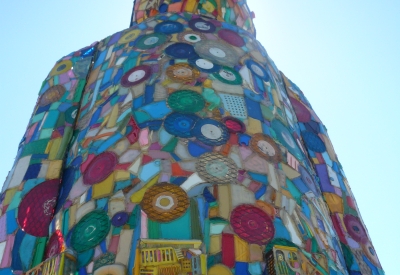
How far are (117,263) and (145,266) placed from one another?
0.42m

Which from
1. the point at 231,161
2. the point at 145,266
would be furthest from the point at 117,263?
the point at 231,161

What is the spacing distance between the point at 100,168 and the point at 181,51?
210cm

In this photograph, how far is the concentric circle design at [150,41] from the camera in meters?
8.00

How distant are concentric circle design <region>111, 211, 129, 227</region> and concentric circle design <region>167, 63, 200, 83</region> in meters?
2.01

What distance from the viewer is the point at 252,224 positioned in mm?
5633

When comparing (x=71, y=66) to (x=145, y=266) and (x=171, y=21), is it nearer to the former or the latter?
(x=171, y=21)

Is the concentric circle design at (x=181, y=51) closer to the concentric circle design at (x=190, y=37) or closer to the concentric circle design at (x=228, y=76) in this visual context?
the concentric circle design at (x=190, y=37)

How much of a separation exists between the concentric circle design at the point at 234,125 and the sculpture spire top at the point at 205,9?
2962 mm

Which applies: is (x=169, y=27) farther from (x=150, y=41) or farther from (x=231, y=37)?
(x=231, y=37)

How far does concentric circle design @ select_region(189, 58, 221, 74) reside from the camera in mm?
7389

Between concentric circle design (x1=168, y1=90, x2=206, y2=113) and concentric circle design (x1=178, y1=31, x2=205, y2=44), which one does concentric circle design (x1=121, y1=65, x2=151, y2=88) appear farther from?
concentric circle design (x1=178, y1=31, x2=205, y2=44)

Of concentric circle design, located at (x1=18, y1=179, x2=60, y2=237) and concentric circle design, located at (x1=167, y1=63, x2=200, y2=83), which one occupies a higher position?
concentric circle design, located at (x1=167, y1=63, x2=200, y2=83)

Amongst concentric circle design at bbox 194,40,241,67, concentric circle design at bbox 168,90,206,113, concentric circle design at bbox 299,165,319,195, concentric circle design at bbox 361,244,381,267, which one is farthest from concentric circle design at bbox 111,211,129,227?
concentric circle design at bbox 361,244,381,267

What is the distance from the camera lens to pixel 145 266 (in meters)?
4.92
